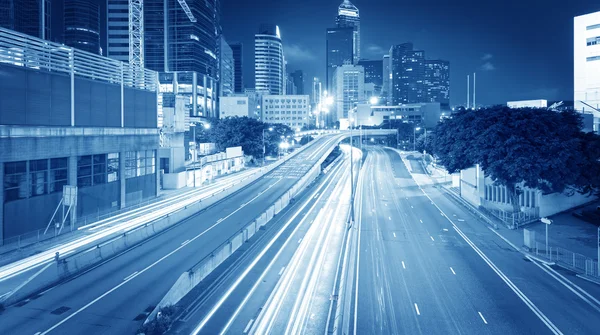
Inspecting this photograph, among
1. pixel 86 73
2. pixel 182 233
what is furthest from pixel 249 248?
pixel 86 73

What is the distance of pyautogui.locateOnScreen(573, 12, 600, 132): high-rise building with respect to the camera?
71250mm

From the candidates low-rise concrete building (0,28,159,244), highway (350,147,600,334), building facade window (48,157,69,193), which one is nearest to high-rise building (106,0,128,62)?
low-rise concrete building (0,28,159,244)

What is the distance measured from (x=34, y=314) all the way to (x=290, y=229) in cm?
2103

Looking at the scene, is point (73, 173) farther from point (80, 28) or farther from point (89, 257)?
point (80, 28)

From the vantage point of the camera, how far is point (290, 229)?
35844 mm

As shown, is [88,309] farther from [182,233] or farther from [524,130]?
[524,130]

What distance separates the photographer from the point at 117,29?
131 m

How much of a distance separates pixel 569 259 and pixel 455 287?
1096cm

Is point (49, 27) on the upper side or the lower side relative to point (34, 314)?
upper

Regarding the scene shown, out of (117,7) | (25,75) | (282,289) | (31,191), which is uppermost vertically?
(117,7)

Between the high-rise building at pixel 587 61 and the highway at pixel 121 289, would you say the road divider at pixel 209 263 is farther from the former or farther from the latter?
the high-rise building at pixel 587 61

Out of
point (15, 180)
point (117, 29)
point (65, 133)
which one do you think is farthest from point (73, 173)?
point (117, 29)

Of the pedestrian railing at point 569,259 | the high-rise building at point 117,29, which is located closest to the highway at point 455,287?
the pedestrian railing at point 569,259

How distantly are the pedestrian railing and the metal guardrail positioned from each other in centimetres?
4029
